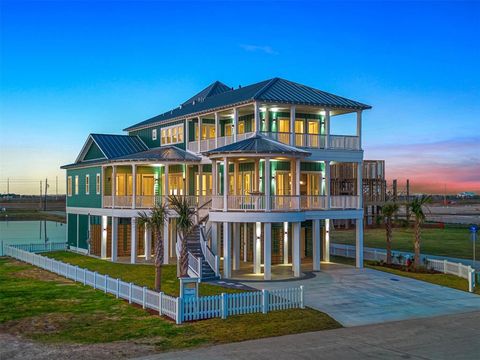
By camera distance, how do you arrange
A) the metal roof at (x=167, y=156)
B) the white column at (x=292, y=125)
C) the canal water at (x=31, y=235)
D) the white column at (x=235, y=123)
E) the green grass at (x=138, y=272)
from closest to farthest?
the green grass at (x=138, y=272) → the white column at (x=292, y=125) → the white column at (x=235, y=123) → the metal roof at (x=167, y=156) → the canal water at (x=31, y=235)

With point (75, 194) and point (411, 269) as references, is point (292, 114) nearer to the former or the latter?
point (411, 269)

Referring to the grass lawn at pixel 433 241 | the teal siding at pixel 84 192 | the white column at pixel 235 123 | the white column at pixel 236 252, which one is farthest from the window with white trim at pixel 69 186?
the grass lawn at pixel 433 241

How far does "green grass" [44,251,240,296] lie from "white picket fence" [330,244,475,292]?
10849mm

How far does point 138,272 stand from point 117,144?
14.1 meters

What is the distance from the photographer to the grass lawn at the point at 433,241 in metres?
40.3

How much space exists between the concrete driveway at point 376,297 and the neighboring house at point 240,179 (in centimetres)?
271

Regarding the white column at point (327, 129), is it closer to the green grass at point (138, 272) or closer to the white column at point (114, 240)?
the green grass at point (138, 272)

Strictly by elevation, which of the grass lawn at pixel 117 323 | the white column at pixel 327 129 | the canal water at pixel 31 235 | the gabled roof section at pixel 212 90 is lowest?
the canal water at pixel 31 235

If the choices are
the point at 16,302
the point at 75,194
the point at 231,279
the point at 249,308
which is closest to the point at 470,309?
the point at 249,308

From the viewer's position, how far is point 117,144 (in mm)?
40531

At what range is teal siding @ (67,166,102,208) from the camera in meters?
38.4

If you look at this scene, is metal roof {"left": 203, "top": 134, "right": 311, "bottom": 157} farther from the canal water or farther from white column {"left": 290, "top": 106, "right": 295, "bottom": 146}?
the canal water

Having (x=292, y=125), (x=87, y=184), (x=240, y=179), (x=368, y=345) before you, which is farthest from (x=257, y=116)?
(x=87, y=184)

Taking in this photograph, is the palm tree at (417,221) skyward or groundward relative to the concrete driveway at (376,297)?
skyward
